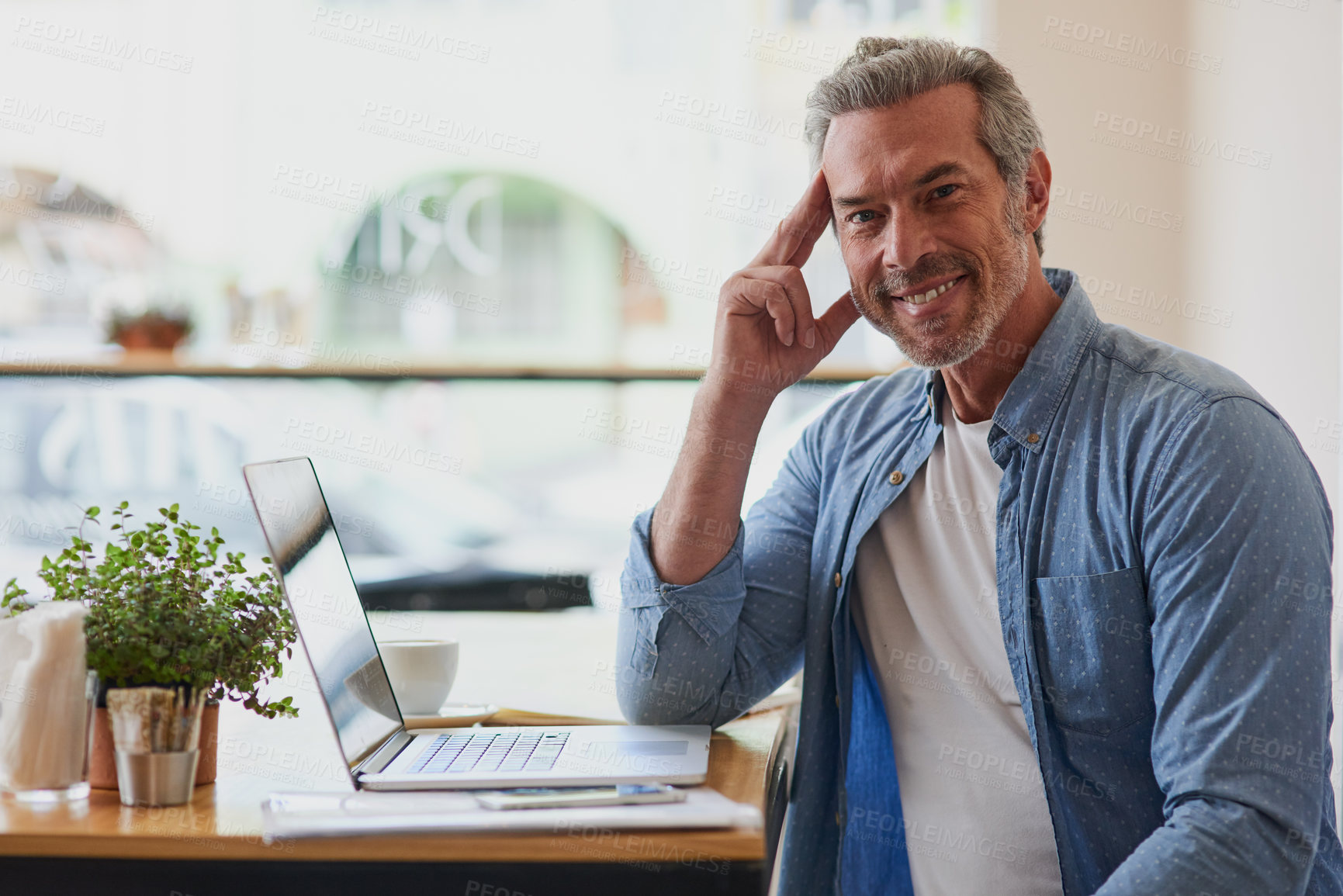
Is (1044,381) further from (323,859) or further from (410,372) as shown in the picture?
(410,372)

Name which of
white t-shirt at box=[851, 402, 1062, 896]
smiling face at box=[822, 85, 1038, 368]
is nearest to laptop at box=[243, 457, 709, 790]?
white t-shirt at box=[851, 402, 1062, 896]

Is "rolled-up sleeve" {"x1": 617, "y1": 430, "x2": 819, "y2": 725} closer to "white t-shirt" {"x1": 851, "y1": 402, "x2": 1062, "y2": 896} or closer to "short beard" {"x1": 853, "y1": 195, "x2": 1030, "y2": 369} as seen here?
"white t-shirt" {"x1": 851, "y1": 402, "x2": 1062, "y2": 896}

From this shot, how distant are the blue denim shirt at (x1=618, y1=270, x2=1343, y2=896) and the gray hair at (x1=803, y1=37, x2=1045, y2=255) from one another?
177mm

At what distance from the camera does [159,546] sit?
38.9 inches

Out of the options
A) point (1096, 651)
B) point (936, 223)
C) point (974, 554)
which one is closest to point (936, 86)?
point (936, 223)

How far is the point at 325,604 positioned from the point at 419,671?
212mm

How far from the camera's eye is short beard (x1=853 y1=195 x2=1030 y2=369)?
124 centimetres

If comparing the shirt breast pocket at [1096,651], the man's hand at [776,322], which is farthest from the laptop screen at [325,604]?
the shirt breast pocket at [1096,651]

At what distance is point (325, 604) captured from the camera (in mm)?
1035

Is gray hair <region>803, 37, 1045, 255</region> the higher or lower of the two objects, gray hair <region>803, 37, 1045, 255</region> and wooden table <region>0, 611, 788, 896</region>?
the higher

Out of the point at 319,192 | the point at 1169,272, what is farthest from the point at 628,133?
the point at 1169,272

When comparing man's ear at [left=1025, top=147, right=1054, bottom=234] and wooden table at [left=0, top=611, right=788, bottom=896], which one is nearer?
wooden table at [left=0, top=611, right=788, bottom=896]

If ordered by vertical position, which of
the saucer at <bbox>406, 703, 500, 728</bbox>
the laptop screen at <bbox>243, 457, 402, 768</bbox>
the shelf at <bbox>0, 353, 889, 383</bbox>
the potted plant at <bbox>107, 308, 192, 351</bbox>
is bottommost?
the saucer at <bbox>406, 703, 500, 728</bbox>

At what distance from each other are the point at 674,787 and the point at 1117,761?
46cm
